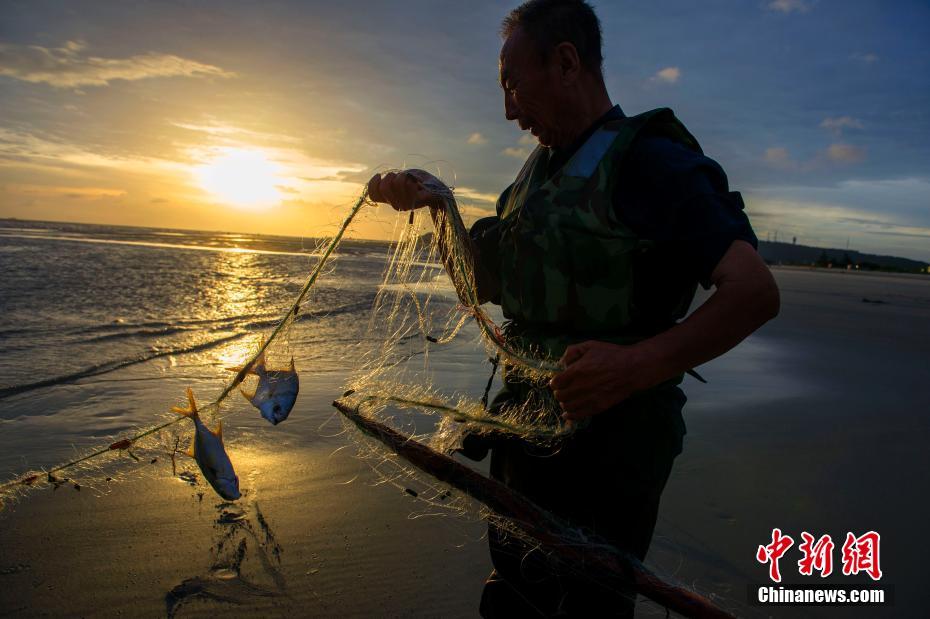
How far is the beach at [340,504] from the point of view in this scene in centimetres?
326

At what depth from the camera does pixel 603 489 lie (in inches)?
79.2

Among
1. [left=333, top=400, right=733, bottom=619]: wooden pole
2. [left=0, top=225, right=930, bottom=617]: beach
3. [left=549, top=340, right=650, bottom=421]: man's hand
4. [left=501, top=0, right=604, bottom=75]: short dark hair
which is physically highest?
[left=501, top=0, right=604, bottom=75]: short dark hair

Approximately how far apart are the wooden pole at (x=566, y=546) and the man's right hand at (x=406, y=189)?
3.07 ft

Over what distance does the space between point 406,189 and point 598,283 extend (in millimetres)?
883

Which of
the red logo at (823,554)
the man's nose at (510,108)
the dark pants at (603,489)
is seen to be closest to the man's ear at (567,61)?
the man's nose at (510,108)

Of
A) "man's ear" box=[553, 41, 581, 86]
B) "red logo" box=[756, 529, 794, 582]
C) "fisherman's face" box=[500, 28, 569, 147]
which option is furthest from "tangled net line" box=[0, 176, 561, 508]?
"red logo" box=[756, 529, 794, 582]

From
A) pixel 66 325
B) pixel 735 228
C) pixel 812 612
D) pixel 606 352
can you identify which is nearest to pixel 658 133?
pixel 735 228

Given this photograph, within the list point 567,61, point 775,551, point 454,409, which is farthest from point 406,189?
point 775,551

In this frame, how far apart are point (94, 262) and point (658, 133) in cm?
2420

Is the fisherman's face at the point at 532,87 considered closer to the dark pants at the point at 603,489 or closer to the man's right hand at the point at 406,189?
the man's right hand at the point at 406,189

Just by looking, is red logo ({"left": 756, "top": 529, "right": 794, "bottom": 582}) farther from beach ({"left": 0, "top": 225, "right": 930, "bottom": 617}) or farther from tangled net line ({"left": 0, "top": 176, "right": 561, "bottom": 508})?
tangled net line ({"left": 0, "top": 176, "right": 561, "bottom": 508})

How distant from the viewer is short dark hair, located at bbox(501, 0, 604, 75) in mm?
2031

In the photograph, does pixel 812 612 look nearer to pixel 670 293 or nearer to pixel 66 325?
pixel 670 293

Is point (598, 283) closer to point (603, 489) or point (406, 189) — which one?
point (603, 489)
